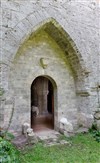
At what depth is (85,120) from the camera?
6.01m

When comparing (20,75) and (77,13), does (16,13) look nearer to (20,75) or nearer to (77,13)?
(20,75)

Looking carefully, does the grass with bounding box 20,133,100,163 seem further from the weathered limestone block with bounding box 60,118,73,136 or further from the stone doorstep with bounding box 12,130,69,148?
the weathered limestone block with bounding box 60,118,73,136

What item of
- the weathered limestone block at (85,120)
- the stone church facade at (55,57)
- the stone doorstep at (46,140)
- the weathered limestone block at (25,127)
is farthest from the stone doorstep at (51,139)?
the weathered limestone block at (85,120)

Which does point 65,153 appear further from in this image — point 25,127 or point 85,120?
point 85,120

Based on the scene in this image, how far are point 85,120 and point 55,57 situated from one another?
8.39 feet

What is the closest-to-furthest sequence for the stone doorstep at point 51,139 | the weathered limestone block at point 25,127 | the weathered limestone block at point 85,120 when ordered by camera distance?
the stone doorstep at point 51,139
the weathered limestone block at point 25,127
the weathered limestone block at point 85,120

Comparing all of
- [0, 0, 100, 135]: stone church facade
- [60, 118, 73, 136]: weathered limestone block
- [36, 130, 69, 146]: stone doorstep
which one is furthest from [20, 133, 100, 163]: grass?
[0, 0, 100, 135]: stone church facade

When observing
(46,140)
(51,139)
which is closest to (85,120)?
(51,139)

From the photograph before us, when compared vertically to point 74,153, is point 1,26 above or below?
above

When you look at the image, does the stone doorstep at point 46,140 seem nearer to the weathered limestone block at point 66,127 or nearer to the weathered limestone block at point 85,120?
the weathered limestone block at point 66,127

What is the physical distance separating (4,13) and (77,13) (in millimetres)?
2720

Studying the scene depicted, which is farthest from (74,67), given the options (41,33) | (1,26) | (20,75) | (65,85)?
(1,26)

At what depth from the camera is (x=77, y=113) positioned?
6.35 metres

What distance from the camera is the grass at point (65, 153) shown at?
11.8 feet
